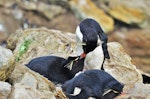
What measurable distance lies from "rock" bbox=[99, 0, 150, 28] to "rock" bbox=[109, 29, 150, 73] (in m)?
0.44

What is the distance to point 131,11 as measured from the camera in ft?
51.4

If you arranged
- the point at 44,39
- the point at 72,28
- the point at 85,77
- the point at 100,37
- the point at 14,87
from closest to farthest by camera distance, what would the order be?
the point at 14,87, the point at 85,77, the point at 100,37, the point at 44,39, the point at 72,28

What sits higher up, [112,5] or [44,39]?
[44,39]

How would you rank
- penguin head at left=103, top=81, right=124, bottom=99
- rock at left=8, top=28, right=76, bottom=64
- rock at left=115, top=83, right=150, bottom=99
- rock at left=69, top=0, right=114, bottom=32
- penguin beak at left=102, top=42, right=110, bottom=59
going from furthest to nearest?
1. rock at left=69, top=0, right=114, bottom=32
2. rock at left=8, top=28, right=76, bottom=64
3. penguin beak at left=102, top=42, right=110, bottom=59
4. rock at left=115, top=83, right=150, bottom=99
5. penguin head at left=103, top=81, right=124, bottom=99

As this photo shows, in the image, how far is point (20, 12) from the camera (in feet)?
49.8

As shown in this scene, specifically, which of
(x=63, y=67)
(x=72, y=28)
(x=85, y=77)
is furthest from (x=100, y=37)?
(x=72, y=28)

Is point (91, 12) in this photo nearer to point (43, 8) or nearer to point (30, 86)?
point (43, 8)

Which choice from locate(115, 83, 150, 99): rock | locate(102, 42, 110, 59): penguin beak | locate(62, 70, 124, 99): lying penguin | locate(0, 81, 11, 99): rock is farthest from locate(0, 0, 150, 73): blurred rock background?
locate(0, 81, 11, 99): rock

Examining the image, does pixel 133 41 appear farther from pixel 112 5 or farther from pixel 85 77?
pixel 85 77

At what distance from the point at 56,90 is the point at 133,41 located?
11.1 m

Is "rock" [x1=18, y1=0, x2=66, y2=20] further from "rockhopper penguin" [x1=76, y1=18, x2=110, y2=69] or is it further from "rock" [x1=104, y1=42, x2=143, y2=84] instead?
"rockhopper penguin" [x1=76, y1=18, x2=110, y2=69]

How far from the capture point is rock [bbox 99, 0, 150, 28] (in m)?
15.5

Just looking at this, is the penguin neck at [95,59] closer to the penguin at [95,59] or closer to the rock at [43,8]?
the penguin at [95,59]

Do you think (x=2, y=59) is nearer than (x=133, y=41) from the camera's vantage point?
Yes
